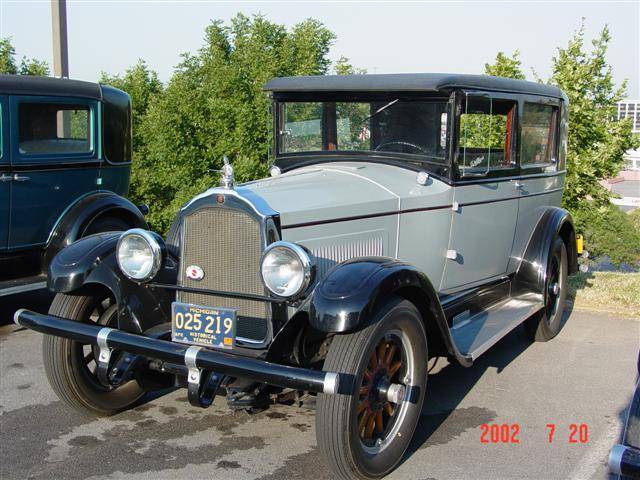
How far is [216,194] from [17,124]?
319 centimetres

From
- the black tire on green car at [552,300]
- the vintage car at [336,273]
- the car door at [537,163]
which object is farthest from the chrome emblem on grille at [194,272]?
the black tire on green car at [552,300]

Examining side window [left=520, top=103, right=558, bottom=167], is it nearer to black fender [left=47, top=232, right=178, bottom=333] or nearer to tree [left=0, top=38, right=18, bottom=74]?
black fender [left=47, top=232, right=178, bottom=333]

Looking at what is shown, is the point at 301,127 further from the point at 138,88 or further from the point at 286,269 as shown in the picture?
the point at 138,88

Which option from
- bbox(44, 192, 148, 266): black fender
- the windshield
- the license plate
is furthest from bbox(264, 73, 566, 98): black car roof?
bbox(44, 192, 148, 266): black fender

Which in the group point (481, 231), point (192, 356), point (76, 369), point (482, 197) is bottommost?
point (76, 369)

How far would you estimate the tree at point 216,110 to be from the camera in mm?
8328

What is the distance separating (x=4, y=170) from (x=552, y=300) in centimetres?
464

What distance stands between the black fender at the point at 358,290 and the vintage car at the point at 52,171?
3587 mm

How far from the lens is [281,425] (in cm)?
396

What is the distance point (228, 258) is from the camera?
139 inches

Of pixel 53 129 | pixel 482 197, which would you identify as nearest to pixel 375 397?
pixel 482 197

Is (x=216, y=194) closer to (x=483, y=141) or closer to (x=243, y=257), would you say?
(x=243, y=257)

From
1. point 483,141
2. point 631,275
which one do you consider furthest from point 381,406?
point 631,275

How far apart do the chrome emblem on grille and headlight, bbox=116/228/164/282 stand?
0.15 metres
